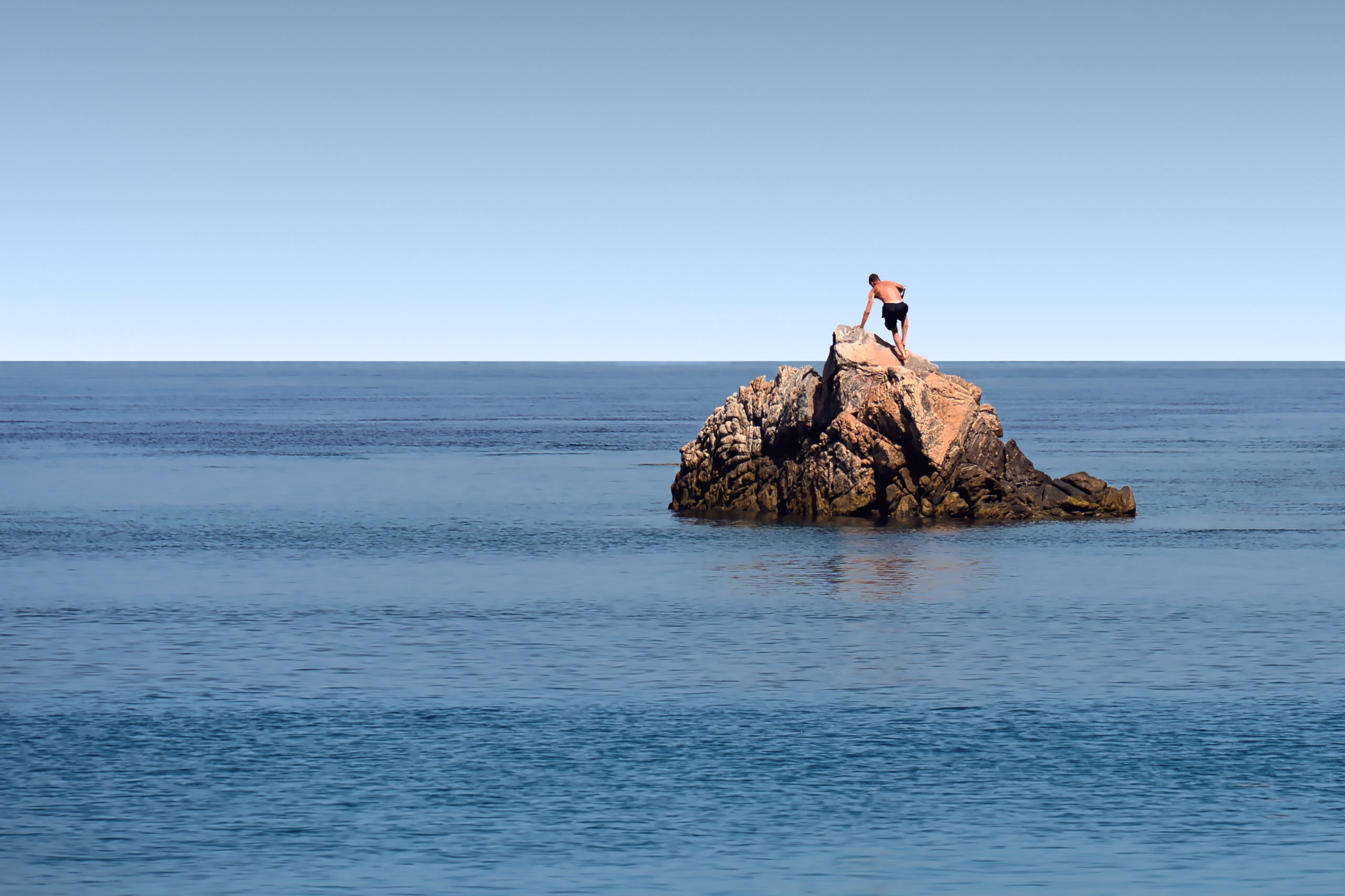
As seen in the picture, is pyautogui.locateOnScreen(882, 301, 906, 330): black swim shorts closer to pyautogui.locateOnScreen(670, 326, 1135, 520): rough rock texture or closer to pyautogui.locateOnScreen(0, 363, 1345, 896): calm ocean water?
pyautogui.locateOnScreen(670, 326, 1135, 520): rough rock texture

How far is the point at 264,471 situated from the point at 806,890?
199 ft

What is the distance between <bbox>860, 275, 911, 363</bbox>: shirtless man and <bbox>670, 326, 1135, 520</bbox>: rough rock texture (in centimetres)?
37

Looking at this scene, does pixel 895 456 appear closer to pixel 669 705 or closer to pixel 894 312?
pixel 894 312

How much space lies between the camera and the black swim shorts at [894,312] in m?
50.1

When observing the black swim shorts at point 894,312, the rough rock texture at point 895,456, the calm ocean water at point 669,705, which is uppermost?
the black swim shorts at point 894,312

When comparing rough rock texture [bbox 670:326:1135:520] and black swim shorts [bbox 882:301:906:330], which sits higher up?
black swim shorts [bbox 882:301:906:330]

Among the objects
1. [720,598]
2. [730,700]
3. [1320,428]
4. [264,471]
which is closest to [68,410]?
[264,471]

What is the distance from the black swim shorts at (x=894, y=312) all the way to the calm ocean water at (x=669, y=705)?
21.9ft

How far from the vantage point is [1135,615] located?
31.0 m

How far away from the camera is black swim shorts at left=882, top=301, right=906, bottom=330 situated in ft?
164

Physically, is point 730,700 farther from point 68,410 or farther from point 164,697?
point 68,410

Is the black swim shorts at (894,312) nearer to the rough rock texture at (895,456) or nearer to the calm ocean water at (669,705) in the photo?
the rough rock texture at (895,456)

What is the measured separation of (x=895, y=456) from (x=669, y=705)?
27.3 m

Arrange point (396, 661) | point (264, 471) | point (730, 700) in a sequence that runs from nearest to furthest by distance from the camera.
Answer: point (730, 700) → point (396, 661) → point (264, 471)
